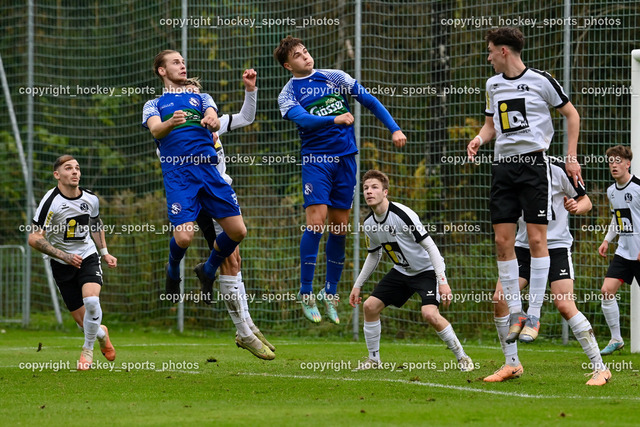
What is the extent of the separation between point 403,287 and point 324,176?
124 cm

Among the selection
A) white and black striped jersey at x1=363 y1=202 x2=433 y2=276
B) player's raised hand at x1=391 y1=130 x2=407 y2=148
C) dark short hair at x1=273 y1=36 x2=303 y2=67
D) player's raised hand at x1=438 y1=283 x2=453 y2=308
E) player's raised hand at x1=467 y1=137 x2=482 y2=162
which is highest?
dark short hair at x1=273 y1=36 x2=303 y2=67

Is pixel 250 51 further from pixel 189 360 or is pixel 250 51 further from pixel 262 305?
pixel 189 360

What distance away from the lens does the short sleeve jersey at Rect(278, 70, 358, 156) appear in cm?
844

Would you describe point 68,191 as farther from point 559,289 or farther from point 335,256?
point 559,289

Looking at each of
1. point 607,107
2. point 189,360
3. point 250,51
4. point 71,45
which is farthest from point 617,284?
point 71,45

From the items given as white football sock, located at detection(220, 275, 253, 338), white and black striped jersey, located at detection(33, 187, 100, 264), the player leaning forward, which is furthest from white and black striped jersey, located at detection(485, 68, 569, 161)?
white and black striped jersey, located at detection(33, 187, 100, 264)

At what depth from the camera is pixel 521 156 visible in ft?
22.2

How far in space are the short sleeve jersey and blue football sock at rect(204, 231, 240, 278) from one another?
3.96ft

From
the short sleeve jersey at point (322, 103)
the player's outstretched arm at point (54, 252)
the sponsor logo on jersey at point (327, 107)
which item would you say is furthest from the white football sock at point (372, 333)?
the player's outstretched arm at point (54, 252)

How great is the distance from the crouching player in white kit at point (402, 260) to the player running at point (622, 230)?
254cm

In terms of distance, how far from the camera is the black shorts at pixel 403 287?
809cm

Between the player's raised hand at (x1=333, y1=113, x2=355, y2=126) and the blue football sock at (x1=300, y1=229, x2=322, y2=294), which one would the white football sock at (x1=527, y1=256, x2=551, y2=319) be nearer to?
the player's raised hand at (x1=333, y1=113, x2=355, y2=126)

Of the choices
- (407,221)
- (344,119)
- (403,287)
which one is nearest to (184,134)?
(344,119)

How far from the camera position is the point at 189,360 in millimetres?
9453
